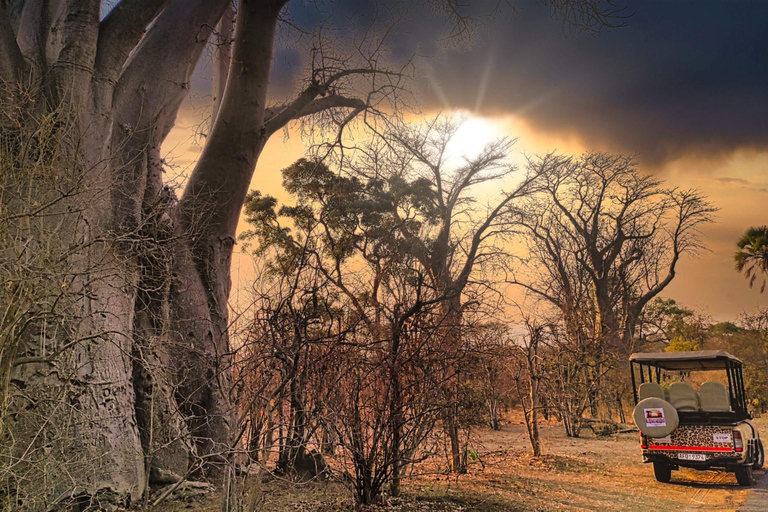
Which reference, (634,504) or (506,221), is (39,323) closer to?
(634,504)

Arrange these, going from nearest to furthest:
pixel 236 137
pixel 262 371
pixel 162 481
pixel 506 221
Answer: pixel 262 371, pixel 162 481, pixel 236 137, pixel 506 221

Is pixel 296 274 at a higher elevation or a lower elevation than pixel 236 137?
lower

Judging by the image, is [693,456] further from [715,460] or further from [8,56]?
[8,56]

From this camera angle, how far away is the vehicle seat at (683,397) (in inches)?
375

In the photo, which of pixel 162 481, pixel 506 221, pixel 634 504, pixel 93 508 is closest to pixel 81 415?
pixel 93 508

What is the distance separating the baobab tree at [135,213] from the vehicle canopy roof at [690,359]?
584cm

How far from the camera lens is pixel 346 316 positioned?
6953 millimetres

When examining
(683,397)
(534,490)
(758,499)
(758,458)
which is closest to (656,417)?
(683,397)

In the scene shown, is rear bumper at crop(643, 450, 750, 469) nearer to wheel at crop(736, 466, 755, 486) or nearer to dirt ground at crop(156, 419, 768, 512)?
wheel at crop(736, 466, 755, 486)

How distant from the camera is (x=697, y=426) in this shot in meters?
8.73

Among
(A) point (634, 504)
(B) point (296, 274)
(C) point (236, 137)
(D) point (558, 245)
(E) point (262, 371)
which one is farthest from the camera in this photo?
(D) point (558, 245)

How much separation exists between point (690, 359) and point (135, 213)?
343 inches

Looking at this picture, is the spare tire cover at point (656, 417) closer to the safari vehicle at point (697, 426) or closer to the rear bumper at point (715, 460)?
the safari vehicle at point (697, 426)

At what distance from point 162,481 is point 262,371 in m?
2.81
